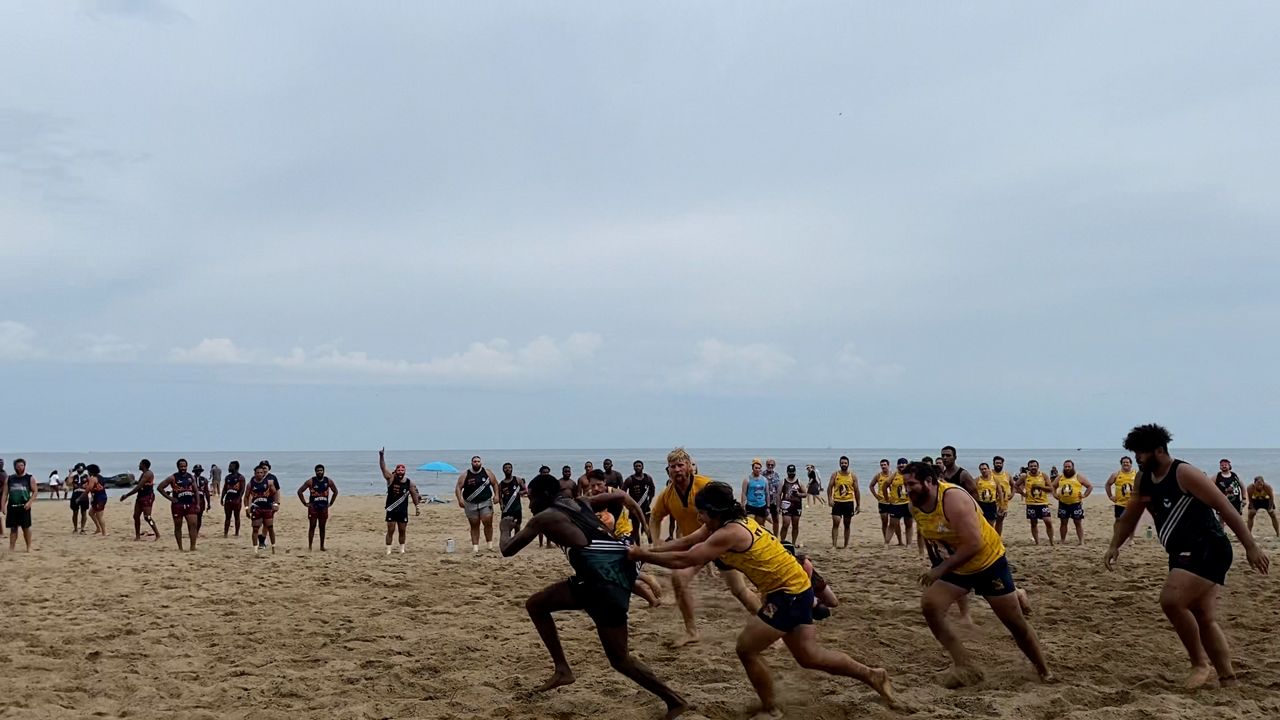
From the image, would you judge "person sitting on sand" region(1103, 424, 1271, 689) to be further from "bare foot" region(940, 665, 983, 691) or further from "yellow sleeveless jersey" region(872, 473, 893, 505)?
"yellow sleeveless jersey" region(872, 473, 893, 505)

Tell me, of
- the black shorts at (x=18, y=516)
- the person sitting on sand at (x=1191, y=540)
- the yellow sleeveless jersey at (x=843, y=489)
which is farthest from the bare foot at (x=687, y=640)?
the black shorts at (x=18, y=516)

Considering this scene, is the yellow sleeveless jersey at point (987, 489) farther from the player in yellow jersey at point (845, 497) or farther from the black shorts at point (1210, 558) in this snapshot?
the black shorts at point (1210, 558)

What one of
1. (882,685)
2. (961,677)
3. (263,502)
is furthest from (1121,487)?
(263,502)

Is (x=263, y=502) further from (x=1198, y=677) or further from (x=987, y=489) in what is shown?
(x=1198, y=677)

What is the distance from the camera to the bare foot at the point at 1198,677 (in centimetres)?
629

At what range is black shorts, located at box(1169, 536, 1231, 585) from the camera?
6.04 meters

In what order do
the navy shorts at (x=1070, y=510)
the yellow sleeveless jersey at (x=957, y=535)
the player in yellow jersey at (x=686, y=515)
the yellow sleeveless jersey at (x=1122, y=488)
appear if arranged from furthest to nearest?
the navy shorts at (x=1070, y=510)
the yellow sleeveless jersey at (x=1122, y=488)
the player in yellow jersey at (x=686, y=515)
the yellow sleeveless jersey at (x=957, y=535)

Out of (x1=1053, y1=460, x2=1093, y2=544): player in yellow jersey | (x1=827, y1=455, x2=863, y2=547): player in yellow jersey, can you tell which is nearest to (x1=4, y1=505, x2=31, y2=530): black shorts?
(x1=827, y1=455, x2=863, y2=547): player in yellow jersey

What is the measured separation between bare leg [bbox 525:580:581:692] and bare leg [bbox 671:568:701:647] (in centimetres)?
157

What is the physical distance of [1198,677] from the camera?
6324 mm

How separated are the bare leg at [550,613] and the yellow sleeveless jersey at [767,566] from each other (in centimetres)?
116

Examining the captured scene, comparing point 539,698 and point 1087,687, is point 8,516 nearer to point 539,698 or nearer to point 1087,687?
point 539,698

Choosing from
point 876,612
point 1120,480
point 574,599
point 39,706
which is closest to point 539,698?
point 574,599

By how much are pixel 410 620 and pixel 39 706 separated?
3.27 metres
